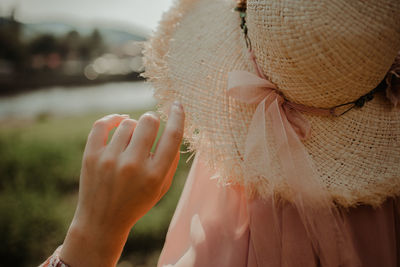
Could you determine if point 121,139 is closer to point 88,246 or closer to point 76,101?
point 88,246

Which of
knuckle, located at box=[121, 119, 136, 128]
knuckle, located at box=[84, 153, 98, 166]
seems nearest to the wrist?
knuckle, located at box=[84, 153, 98, 166]

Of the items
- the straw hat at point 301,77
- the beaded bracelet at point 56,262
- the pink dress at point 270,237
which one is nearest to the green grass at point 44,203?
the pink dress at point 270,237

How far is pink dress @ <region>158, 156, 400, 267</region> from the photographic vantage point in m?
0.82

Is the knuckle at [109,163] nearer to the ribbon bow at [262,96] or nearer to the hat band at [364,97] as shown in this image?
the ribbon bow at [262,96]

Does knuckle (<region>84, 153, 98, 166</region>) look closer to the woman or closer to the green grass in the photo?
the woman

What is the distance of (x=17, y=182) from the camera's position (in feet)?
11.5

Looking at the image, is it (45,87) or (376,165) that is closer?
(376,165)

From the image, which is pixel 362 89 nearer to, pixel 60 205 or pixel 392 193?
pixel 392 193

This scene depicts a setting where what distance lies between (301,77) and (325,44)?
0.36 ft

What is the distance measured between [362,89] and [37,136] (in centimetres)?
565

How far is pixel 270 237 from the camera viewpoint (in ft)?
2.77

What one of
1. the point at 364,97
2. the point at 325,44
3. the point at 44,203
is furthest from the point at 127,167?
the point at 44,203

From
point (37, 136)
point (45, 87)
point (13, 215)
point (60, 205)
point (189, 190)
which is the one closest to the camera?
point (189, 190)

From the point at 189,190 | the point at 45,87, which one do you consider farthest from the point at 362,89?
the point at 45,87
